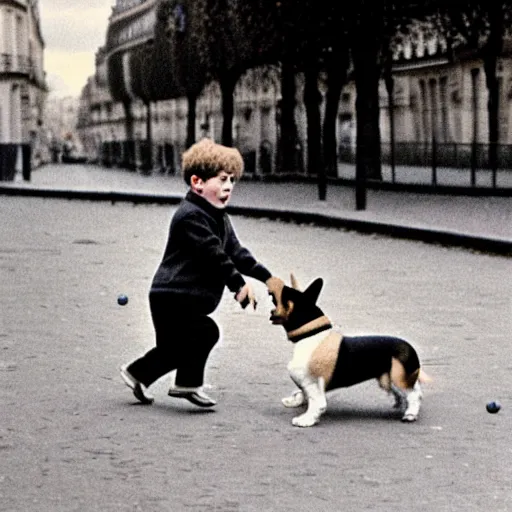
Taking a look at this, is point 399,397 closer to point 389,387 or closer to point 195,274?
point 389,387

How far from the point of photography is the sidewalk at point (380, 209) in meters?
19.8

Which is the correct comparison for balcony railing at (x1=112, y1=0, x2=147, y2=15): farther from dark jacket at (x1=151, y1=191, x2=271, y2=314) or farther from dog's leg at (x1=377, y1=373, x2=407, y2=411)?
dog's leg at (x1=377, y1=373, x2=407, y2=411)

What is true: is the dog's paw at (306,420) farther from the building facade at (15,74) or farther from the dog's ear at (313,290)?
the building facade at (15,74)

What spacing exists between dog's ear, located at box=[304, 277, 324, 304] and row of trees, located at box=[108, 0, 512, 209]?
54.9 feet

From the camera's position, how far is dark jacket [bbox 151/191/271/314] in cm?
734

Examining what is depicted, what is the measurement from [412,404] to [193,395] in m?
0.99

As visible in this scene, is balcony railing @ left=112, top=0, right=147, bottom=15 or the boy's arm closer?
the boy's arm

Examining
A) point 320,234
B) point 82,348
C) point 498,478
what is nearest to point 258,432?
point 498,478

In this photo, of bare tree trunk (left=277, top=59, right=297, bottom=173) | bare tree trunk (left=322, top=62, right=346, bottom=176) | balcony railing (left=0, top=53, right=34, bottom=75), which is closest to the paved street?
bare tree trunk (left=322, top=62, right=346, bottom=176)

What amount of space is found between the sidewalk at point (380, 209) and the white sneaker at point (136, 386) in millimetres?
10227

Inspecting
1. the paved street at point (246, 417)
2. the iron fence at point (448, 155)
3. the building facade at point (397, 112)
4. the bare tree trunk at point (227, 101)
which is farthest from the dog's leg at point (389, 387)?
the bare tree trunk at point (227, 101)

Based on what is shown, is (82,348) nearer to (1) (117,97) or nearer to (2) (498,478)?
(2) (498,478)

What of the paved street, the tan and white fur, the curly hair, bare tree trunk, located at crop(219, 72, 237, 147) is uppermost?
bare tree trunk, located at crop(219, 72, 237, 147)

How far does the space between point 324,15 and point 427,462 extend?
25.8 metres
